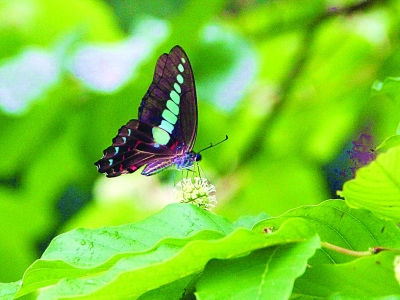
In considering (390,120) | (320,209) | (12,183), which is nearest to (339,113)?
(390,120)

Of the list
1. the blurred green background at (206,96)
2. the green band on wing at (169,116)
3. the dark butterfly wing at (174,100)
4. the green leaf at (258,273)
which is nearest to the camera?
the green leaf at (258,273)

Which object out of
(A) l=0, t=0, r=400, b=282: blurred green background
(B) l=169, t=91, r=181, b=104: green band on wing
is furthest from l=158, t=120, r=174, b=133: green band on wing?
(A) l=0, t=0, r=400, b=282: blurred green background

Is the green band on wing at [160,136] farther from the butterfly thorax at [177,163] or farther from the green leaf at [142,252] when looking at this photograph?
the green leaf at [142,252]

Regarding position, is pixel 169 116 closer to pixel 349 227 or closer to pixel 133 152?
pixel 133 152

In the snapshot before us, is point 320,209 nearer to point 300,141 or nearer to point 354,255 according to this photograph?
point 354,255

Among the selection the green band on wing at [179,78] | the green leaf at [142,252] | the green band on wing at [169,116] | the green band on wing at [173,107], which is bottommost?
the green leaf at [142,252]

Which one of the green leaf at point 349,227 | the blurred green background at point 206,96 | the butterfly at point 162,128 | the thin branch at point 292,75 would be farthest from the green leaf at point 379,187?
the thin branch at point 292,75
